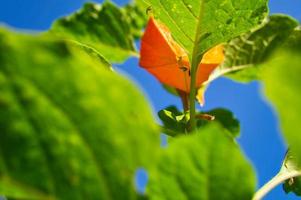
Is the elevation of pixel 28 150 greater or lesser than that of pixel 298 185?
greater

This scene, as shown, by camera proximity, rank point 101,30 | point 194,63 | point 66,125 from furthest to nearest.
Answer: point 101,30, point 194,63, point 66,125

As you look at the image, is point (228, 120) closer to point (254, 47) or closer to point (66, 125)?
point (254, 47)

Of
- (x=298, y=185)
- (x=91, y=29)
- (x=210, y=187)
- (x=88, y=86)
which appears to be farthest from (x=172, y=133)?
(x=91, y=29)

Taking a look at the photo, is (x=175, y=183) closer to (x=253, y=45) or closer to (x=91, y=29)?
(x=253, y=45)

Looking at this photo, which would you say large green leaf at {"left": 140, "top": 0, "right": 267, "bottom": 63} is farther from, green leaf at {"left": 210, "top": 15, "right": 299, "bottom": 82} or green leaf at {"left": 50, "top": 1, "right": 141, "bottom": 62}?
green leaf at {"left": 50, "top": 1, "right": 141, "bottom": 62}

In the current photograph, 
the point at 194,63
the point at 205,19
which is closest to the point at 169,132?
the point at 194,63

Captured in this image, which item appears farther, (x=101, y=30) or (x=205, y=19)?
(x=101, y=30)

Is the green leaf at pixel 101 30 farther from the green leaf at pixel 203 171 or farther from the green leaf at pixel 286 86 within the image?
the green leaf at pixel 286 86
